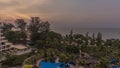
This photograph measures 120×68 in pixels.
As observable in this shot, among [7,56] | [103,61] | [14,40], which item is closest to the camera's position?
[103,61]

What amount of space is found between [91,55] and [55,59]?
402 inches

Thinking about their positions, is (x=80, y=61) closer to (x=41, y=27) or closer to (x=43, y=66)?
(x=43, y=66)

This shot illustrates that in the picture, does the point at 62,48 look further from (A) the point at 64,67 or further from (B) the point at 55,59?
(A) the point at 64,67

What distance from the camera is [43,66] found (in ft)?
104

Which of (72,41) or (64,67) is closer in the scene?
(64,67)

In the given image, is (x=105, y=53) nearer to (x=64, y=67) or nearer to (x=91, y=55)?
(x=91, y=55)

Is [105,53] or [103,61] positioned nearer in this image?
[103,61]

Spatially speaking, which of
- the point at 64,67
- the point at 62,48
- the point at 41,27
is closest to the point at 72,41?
the point at 62,48

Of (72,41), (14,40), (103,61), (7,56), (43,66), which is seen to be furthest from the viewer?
(14,40)

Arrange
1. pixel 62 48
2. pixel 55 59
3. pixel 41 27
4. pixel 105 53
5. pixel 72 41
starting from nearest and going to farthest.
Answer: pixel 55 59 → pixel 105 53 → pixel 62 48 → pixel 72 41 → pixel 41 27

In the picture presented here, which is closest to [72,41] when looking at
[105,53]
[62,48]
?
[62,48]

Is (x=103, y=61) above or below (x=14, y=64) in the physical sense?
above

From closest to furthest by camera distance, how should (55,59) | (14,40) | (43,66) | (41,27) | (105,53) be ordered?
1. (43,66)
2. (55,59)
3. (105,53)
4. (14,40)
5. (41,27)

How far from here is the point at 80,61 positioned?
35.0 m
